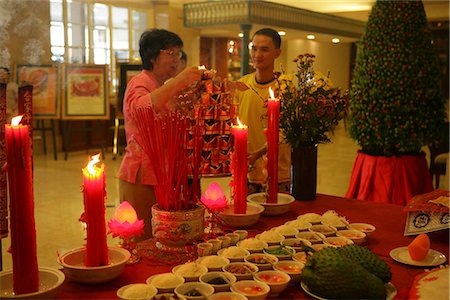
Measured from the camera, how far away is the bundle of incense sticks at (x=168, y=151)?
4.09 feet

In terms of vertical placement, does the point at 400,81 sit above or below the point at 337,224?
above

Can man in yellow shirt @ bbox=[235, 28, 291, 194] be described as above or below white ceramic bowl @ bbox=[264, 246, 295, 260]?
above

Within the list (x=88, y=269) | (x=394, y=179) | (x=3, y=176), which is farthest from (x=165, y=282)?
(x=394, y=179)

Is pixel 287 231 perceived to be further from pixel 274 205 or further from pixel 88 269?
pixel 88 269

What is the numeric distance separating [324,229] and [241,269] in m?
0.37

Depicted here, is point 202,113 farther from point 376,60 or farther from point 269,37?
point 376,60

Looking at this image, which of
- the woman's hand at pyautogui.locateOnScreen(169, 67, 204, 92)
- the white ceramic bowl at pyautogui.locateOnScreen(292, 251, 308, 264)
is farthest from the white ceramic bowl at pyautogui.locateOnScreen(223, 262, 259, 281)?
the woman's hand at pyautogui.locateOnScreen(169, 67, 204, 92)

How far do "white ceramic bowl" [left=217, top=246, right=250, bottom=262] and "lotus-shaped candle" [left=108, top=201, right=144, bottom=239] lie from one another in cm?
22

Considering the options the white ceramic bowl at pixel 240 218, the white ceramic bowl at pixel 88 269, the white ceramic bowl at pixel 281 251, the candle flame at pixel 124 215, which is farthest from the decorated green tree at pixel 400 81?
the white ceramic bowl at pixel 88 269

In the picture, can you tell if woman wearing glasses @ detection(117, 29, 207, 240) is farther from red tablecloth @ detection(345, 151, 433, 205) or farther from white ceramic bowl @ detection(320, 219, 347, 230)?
red tablecloth @ detection(345, 151, 433, 205)

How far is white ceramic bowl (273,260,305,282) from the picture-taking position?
1.12 meters

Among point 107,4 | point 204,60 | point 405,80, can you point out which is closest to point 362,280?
point 405,80

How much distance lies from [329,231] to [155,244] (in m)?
0.46

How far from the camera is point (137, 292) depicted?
1022 mm
